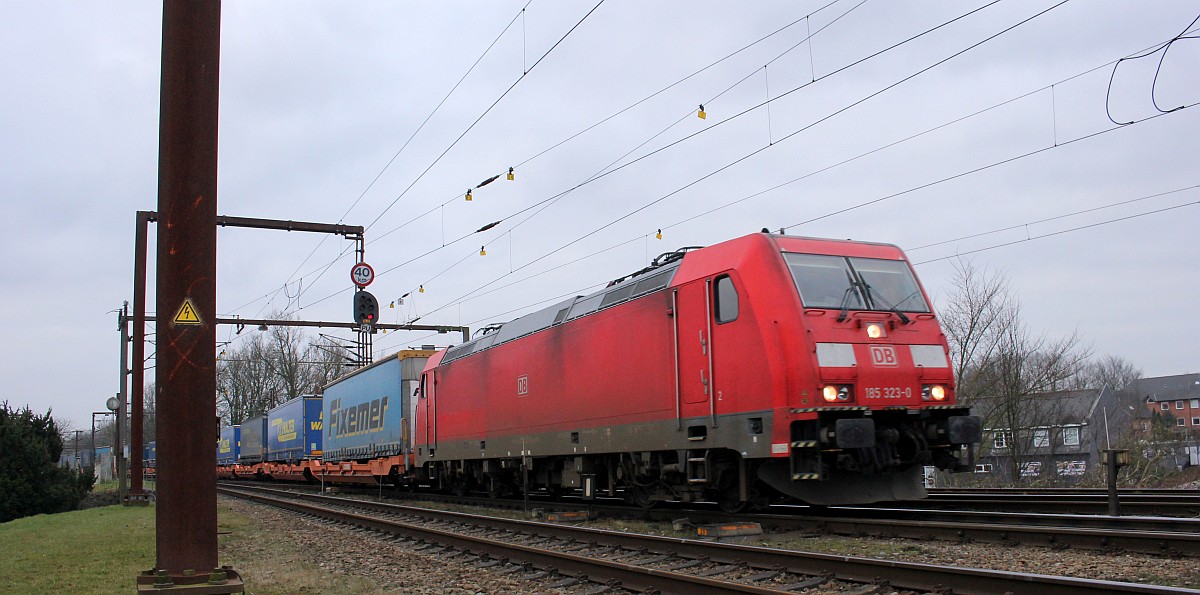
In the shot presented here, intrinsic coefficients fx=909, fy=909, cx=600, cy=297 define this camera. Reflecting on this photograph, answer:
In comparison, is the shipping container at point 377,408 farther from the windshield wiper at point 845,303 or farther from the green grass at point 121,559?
the windshield wiper at point 845,303

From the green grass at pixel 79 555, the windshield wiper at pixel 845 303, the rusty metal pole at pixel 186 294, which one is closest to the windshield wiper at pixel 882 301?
the windshield wiper at pixel 845 303

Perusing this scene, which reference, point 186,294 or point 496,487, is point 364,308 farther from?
point 186,294

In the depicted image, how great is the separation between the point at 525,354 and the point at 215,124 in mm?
10710

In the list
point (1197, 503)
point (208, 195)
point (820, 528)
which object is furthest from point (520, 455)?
point (208, 195)

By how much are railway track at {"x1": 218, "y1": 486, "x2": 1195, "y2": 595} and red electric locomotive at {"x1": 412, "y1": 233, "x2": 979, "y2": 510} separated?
1.61 m

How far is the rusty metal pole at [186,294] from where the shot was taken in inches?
218

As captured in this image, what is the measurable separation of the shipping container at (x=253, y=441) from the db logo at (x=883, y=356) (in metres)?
35.7

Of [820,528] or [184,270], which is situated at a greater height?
[184,270]

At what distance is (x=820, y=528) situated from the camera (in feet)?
33.6

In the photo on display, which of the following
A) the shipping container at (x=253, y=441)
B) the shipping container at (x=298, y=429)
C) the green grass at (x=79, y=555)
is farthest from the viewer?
the shipping container at (x=253, y=441)

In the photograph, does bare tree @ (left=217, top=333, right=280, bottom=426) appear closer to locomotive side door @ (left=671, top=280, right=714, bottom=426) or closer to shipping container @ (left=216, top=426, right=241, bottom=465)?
shipping container @ (left=216, top=426, right=241, bottom=465)

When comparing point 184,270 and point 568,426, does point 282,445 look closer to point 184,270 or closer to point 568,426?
point 568,426

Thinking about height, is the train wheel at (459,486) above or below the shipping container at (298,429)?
below

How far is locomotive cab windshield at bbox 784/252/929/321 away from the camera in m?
10.4
